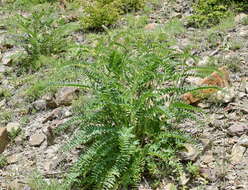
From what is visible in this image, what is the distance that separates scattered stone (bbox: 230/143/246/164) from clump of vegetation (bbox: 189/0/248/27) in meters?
3.36

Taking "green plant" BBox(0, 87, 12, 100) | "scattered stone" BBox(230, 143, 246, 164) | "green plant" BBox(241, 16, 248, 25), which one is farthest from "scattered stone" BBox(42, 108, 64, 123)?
"green plant" BBox(241, 16, 248, 25)

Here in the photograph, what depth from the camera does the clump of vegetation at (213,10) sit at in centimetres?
663

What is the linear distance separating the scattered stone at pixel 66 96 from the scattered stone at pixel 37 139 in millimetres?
589

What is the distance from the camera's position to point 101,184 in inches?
133

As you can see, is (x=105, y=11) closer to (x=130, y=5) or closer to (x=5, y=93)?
(x=130, y=5)

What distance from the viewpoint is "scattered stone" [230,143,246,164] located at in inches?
140

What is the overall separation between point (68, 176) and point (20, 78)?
3052 mm

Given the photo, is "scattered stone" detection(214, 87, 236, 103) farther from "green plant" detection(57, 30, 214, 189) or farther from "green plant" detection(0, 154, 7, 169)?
"green plant" detection(0, 154, 7, 169)

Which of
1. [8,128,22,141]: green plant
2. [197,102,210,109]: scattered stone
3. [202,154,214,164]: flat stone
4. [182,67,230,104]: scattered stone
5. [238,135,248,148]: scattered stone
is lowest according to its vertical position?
[8,128,22,141]: green plant

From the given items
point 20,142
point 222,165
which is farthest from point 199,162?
point 20,142

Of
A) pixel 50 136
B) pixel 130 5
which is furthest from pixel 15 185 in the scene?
pixel 130 5

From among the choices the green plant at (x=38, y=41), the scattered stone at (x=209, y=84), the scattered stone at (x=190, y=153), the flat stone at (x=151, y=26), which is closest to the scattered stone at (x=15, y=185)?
the scattered stone at (x=190, y=153)

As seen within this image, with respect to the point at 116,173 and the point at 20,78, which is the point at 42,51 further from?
the point at 116,173

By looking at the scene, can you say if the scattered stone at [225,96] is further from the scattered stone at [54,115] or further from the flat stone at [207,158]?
the scattered stone at [54,115]
